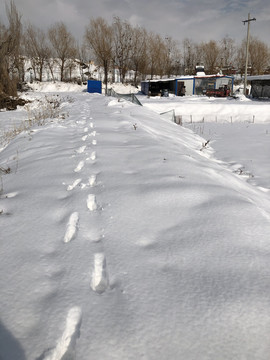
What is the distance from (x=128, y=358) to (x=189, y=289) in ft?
1.48

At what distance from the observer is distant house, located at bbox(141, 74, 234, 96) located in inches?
1078

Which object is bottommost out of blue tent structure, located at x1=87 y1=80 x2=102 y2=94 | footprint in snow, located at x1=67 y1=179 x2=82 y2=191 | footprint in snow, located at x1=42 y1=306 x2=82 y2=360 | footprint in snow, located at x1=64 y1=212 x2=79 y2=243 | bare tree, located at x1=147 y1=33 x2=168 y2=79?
footprint in snow, located at x1=42 y1=306 x2=82 y2=360

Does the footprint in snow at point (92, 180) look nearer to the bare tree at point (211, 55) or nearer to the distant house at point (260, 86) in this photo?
the distant house at point (260, 86)

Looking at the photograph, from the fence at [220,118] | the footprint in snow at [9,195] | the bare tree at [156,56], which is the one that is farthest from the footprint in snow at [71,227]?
the bare tree at [156,56]

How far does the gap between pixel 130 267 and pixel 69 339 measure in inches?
19.5

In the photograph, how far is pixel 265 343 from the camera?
3.40ft

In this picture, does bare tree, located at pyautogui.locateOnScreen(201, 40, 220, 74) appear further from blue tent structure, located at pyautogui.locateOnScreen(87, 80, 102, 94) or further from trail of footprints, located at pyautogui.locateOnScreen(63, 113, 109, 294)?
trail of footprints, located at pyautogui.locateOnScreen(63, 113, 109, 294)

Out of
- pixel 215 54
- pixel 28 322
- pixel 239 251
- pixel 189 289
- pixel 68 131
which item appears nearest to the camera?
pixel 28 322

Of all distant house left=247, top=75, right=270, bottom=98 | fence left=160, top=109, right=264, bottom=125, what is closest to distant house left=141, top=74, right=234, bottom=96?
distant house left=247, top=75, right=270, bottom=98

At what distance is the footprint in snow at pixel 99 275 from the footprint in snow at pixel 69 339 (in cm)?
17

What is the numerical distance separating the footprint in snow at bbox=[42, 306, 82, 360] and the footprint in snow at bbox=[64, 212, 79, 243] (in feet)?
2.10

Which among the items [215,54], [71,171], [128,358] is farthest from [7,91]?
[215,54]

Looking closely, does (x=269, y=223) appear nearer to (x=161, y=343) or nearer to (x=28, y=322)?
(x=161, y=343)

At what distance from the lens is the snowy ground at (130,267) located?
105 cm
